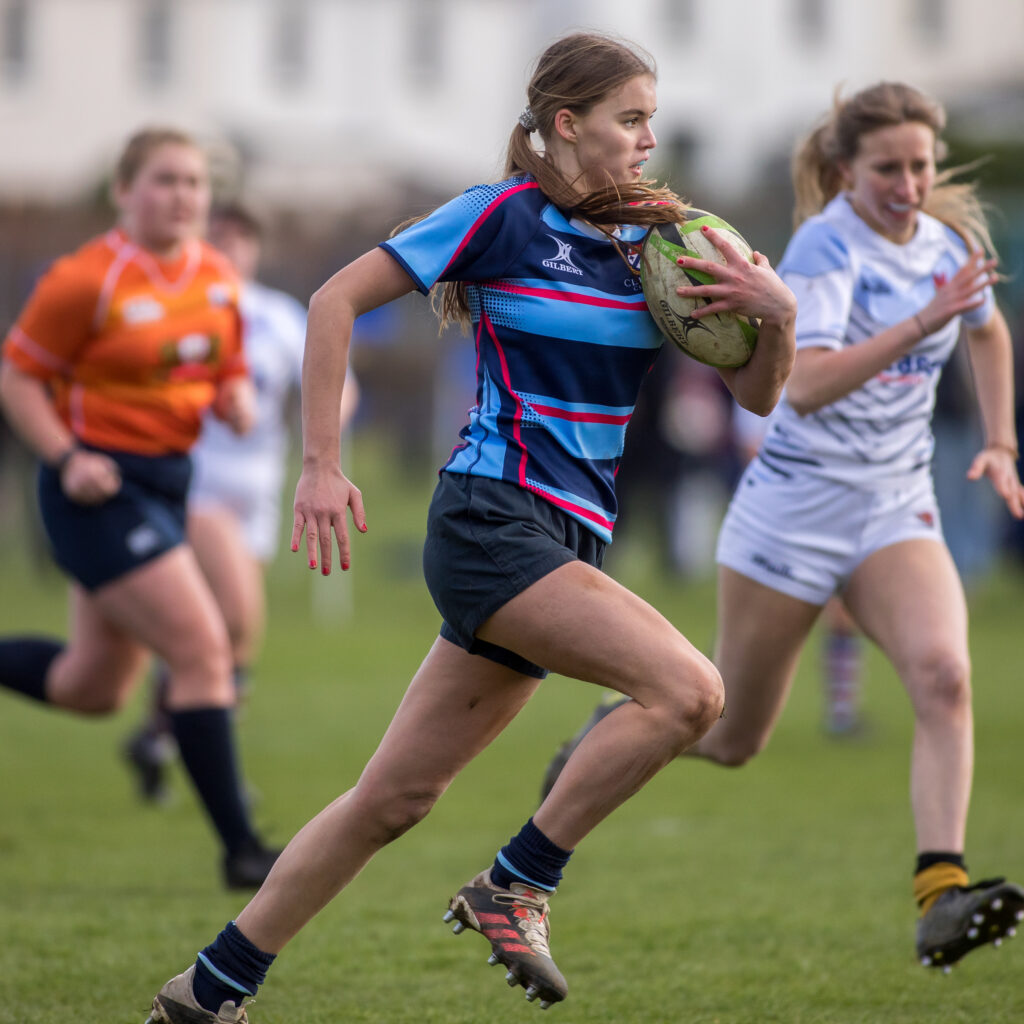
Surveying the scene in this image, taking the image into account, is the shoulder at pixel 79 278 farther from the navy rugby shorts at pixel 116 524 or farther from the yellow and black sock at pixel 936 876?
the yellow and black sock at pixel 936 876

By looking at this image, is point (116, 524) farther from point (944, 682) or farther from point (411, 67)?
point (411, 67)

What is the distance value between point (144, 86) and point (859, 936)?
173 feet

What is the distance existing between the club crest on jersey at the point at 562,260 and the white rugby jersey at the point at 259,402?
5.06m

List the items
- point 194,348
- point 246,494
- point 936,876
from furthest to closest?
point 246,494 → point 194,348 → point 936,876

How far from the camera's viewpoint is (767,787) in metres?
7.71

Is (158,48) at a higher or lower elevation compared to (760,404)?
lower

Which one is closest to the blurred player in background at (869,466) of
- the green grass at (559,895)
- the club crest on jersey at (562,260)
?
the green grass at (559,895)

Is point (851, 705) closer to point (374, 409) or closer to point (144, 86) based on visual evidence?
point (374, 409)

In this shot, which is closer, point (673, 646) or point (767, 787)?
point (673, 646)

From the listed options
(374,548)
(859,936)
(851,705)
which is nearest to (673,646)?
(859,936)

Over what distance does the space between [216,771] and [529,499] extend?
8.15ft

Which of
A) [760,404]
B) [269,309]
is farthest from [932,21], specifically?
[760,404]

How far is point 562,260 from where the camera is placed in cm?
357

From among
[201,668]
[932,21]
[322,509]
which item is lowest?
[932,21]
